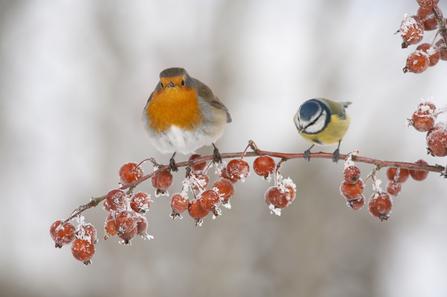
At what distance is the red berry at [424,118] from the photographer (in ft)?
3.34

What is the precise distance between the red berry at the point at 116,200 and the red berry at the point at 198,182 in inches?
10.4

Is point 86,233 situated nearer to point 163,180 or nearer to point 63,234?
point 63,234

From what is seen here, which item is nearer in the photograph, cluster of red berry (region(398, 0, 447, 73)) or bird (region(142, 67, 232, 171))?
cluster of red berry (region(398, 0, 447, 73))

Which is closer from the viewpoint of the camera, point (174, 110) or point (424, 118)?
point (424, 118)

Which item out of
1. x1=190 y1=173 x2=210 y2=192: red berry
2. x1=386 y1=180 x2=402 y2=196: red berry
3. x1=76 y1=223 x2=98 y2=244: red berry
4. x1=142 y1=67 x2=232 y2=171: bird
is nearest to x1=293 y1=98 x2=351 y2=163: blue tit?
x1=142 y1=67 x2=232 y2=171: bird

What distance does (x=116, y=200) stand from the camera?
3.65 ft

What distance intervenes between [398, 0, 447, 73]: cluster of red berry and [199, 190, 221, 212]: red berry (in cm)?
75

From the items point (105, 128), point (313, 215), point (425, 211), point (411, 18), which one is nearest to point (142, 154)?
point (105, 128)

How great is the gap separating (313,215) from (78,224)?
2964 millimetres

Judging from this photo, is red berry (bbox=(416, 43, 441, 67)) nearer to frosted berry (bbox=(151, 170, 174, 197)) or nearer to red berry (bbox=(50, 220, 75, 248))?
frosted berry (bbox=(151, 170, 174, 197))

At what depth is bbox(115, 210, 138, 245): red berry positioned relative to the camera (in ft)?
3.72

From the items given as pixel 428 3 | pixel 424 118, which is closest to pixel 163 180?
pixel 424 118

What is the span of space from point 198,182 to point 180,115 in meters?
0.73

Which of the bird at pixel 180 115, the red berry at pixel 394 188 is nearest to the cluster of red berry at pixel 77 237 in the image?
the bird at pixel 180 115
